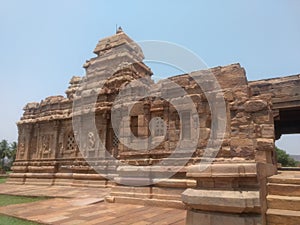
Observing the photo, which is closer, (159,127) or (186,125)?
(186,125)

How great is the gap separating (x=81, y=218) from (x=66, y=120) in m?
12.0

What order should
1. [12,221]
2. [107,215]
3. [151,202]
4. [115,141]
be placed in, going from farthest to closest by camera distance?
[115,141]
[151,202]
[107,215]
[12,221]

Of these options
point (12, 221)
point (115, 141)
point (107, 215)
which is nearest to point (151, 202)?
point (107, 215)

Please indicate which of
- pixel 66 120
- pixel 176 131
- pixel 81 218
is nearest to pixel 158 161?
pixel 176 131

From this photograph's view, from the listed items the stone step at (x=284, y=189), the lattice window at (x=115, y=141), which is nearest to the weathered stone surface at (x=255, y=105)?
the stone step at (x=284, y=189)

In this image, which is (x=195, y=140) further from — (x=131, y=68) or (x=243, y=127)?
(x=131, y=68)

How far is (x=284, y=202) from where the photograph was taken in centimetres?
350

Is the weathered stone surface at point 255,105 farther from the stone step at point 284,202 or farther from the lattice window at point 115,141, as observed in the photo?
the lattice window at point 115,141

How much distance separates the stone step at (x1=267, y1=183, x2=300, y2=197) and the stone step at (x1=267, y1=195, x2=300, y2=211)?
111 millimetres

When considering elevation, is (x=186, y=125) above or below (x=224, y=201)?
above

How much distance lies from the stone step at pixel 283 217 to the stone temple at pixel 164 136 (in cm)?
6

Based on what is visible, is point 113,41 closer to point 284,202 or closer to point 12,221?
point 12,221

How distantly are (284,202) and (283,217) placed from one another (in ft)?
1.14

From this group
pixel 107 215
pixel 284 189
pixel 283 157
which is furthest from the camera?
pixel 283 157
